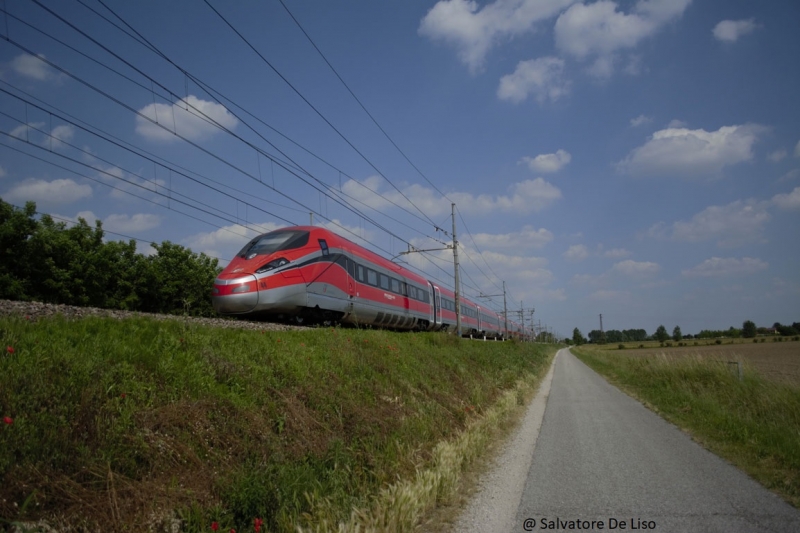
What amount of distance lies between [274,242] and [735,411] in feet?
41.6

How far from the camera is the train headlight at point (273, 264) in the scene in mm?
13531

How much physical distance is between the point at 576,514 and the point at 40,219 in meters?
38.4

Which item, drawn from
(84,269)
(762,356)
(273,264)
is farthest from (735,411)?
(762,356)

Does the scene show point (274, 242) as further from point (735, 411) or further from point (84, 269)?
point (84, 269)

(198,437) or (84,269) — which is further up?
(84,269)

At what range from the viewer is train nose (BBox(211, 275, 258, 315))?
43.2 feet

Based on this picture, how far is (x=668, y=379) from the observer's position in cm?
1941

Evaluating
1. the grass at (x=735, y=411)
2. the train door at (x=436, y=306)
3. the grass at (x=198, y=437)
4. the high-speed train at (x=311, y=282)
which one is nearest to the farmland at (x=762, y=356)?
the grass at (x=735, y=411)

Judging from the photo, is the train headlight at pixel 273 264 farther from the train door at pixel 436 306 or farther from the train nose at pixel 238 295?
the train door at pixel 436 306

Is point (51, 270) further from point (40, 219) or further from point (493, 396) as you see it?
point (493, 396)

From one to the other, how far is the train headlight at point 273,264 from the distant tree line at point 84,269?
1497 centimetres

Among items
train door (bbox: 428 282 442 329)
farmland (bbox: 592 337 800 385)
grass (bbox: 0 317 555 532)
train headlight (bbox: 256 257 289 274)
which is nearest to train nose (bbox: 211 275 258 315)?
train headlight (bbox: 256 257 289 274)

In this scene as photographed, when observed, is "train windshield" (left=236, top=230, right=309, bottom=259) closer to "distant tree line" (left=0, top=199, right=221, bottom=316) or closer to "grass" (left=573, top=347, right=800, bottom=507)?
"grass" (left=573, top=347, right=800, bottom=507)

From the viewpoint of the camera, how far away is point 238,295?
1316 cm
